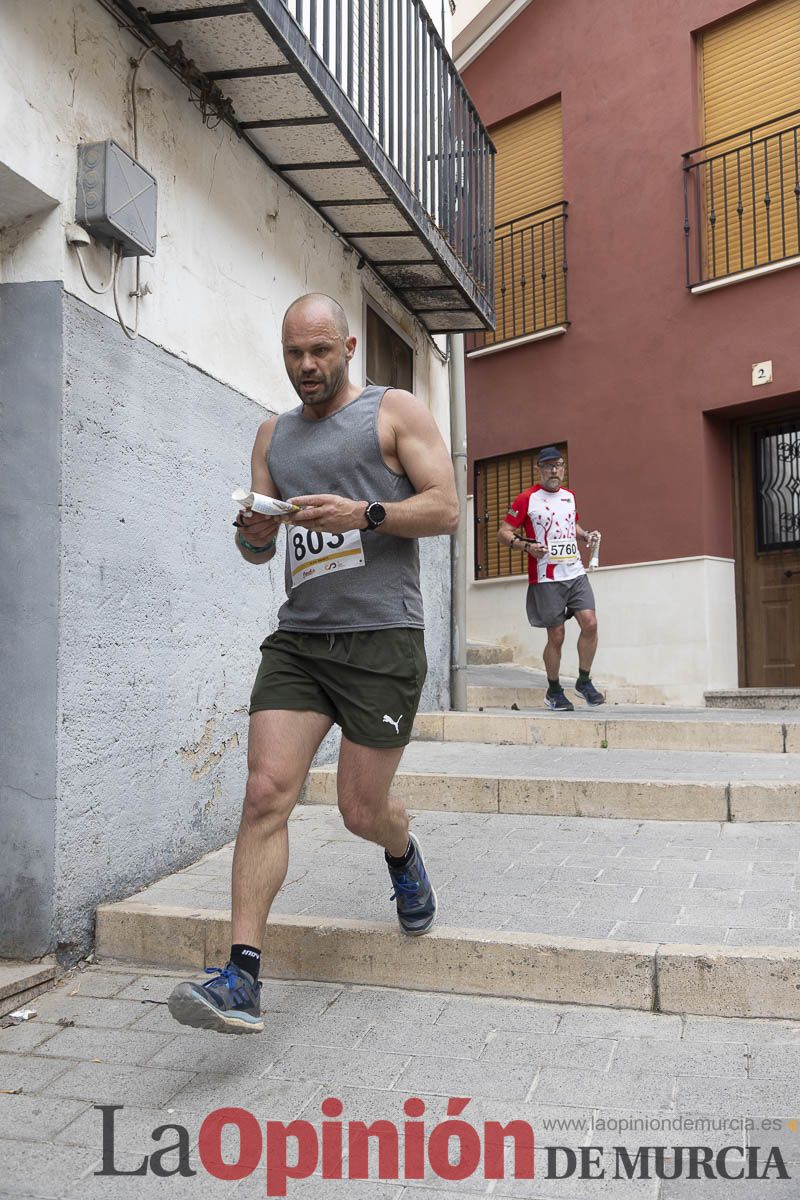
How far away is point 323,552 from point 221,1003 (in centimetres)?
132

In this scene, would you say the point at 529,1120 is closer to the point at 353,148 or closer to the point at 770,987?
the point at 770,987

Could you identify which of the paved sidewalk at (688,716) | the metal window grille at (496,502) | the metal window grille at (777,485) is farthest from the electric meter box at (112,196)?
the metal window grille at (496,502)

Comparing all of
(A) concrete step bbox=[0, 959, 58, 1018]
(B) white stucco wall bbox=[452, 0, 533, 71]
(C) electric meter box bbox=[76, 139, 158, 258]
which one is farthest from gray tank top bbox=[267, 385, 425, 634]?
(B) white stucco wall bbox=[452, 0, 533, 71]

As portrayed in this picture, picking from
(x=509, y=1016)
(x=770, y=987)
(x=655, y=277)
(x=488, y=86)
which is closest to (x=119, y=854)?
(x=509, y=1016)

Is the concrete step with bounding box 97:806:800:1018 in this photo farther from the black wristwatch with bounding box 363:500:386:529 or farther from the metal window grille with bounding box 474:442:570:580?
the metal window grille with bounding box 474:442:570:580

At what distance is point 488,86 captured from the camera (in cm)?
1369

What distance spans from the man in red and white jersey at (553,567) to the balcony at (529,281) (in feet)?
13.7

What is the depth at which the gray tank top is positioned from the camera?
3.39 metres

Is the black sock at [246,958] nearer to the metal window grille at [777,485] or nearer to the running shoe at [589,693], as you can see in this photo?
the running shoe at [589,693]

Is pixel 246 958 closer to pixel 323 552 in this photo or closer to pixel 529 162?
pixel 323 552

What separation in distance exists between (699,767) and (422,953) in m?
3.11

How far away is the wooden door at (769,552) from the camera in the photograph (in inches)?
433

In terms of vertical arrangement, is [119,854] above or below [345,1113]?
above

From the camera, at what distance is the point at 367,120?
6.27 meters
